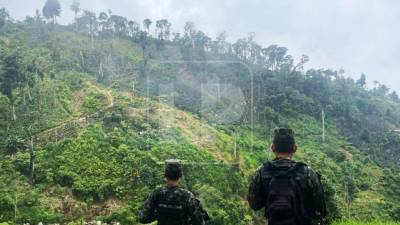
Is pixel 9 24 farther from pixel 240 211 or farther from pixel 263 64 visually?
pixel 240 211

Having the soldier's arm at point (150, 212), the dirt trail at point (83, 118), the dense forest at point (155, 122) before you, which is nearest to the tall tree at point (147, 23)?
the dense forest at point (155, 122)

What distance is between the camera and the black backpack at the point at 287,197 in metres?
3.47

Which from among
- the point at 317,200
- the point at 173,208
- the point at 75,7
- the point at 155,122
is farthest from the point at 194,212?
the point at 75,7

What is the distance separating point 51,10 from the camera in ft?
220

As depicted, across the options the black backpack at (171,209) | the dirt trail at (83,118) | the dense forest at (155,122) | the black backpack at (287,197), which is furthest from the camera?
the dirt trail at (83,118)

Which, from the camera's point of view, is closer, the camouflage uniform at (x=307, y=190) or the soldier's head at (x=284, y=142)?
the camouflage uniform at (x=307, y=190)

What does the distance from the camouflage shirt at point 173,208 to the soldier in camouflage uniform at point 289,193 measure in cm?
83

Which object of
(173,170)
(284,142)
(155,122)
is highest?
(284,142)

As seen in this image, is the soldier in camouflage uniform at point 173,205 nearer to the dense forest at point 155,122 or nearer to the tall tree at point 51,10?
the dense forest at point 155,122

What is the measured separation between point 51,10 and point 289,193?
68882 mm

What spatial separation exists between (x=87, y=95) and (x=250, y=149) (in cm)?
1512

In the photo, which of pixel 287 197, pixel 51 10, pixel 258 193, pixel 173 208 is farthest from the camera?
pixel 51 10

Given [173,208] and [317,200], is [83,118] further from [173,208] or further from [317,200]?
[317,200]

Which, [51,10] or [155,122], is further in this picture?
[51,10]
